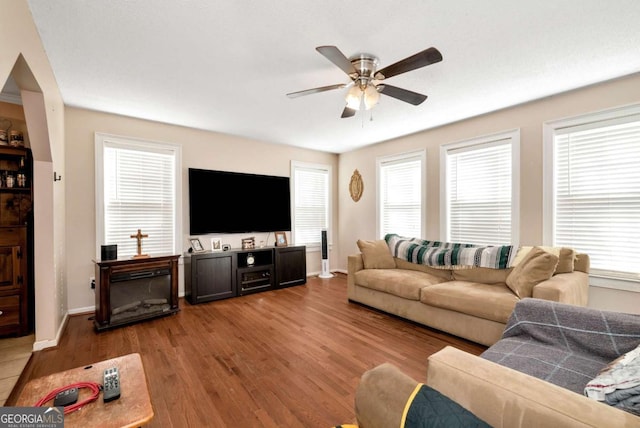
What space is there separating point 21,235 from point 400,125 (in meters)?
4.71

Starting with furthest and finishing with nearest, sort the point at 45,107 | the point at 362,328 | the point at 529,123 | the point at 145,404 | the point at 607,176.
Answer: the point at 529,123, the point at 362,328, the point at 607,176, the point at 45,107, the point at 145,404

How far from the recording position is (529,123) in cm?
338

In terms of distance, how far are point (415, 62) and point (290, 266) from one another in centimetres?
377

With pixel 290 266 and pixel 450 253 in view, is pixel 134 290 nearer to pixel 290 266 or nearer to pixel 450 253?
pixel 290 266

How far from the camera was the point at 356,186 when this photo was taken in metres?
5.66

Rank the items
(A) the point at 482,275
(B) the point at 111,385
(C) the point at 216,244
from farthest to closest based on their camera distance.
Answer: (C) the point at 216,244 → (A) the point at 482,275 → (B) the point at 111,385

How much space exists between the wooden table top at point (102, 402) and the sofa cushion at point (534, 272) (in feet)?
9.64

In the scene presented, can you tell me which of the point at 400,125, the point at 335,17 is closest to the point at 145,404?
the point at 335,17

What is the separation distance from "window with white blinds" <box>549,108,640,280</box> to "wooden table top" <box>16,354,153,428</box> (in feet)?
13.3

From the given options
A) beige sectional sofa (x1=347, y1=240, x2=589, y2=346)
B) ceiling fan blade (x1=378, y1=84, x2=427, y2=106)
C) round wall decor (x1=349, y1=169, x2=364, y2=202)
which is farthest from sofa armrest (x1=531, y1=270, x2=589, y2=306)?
round wall decor (x1=349, y1=169, x2=364, y2=202)

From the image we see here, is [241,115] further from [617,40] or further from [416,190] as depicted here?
[617,40]

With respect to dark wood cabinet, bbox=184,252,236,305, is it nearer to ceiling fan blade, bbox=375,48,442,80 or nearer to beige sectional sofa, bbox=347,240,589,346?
beige sectional sofa, bbox=347,240,589,346

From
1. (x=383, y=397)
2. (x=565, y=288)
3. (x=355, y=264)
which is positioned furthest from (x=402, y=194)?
(x=383, y=397)

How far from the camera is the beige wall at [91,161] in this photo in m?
3.52
